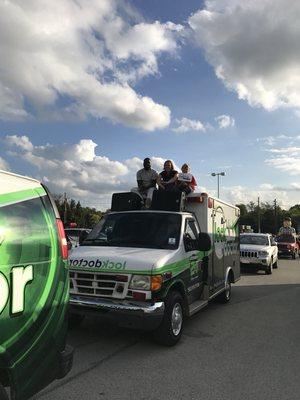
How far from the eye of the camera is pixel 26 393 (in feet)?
10.6

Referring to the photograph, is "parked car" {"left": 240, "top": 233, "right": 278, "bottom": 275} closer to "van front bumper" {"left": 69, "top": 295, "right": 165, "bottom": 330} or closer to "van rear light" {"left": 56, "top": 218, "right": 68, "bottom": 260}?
"van front bumper" {"left": 69, "top": 295, "right": 165, "bottom": 330}

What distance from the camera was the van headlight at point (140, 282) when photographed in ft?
20.6

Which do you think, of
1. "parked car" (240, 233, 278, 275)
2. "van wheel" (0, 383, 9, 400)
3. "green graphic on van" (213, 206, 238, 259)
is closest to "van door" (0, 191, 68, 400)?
"van wheel" (0, 383, 9, 400)

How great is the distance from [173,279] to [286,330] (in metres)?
2.63

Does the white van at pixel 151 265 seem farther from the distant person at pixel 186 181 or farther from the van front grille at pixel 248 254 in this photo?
the van front grille at pixel 248 254

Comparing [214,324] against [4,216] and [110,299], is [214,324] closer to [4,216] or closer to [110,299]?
[110,299]

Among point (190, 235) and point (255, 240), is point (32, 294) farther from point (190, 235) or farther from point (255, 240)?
point (255, 240)

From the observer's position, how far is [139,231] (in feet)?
25.1

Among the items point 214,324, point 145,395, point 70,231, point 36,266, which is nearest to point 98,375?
point 145,395

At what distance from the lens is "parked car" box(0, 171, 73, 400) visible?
3.06 metres

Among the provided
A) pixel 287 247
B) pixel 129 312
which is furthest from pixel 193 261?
pixel 287 247

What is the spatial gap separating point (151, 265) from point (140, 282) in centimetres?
29

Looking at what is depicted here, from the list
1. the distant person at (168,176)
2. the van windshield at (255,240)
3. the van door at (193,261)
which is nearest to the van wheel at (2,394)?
the van door at (193,261)

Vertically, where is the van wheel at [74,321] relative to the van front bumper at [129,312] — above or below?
below
